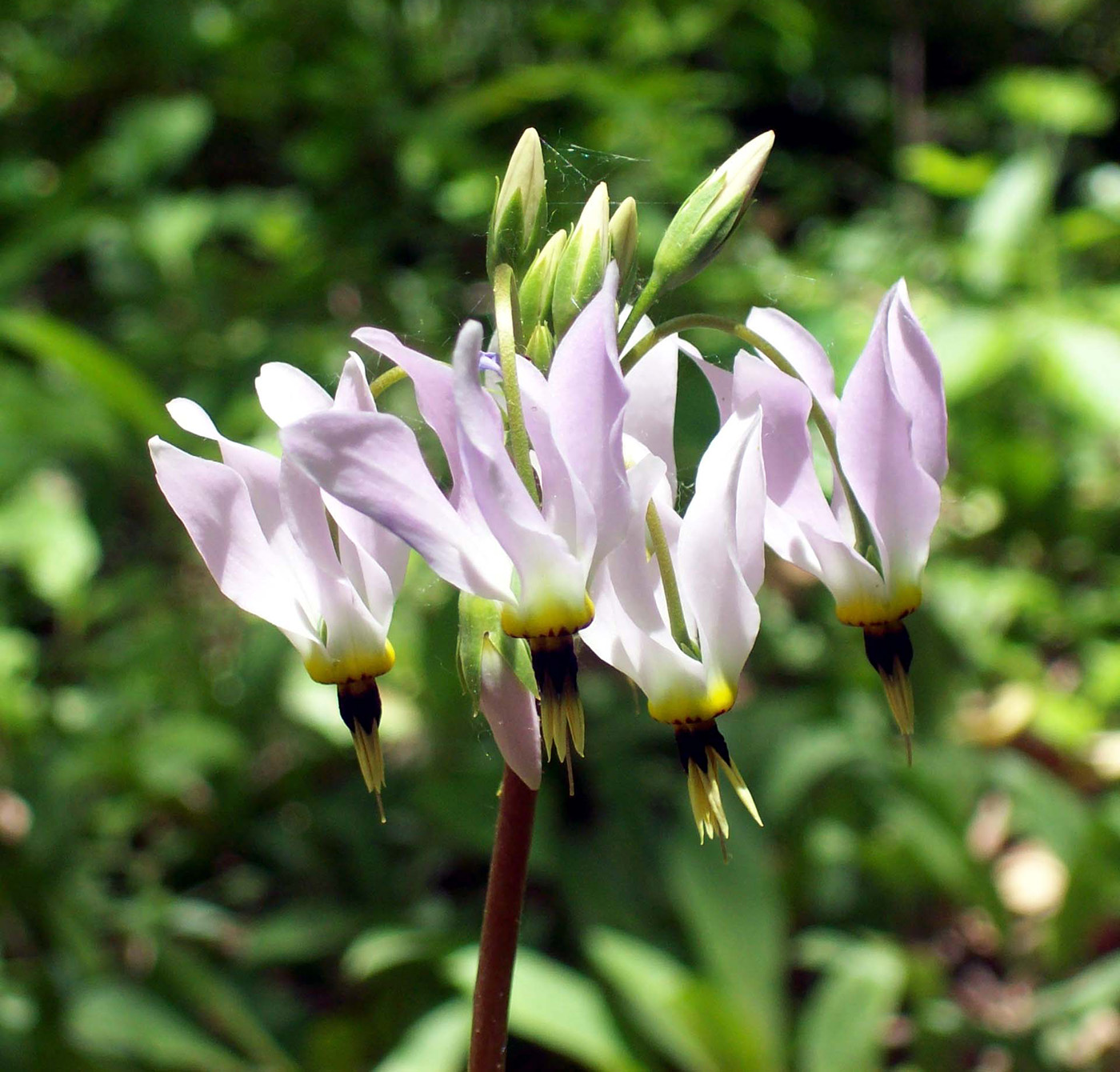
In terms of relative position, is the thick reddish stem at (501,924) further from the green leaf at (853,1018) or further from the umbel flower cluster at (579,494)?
the green leaf at (853,1018)

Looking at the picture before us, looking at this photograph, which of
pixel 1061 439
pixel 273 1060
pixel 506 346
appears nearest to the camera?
pixel 506 346

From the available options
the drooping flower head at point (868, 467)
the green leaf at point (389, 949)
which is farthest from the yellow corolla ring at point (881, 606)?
the green leaf at point (389, 949)

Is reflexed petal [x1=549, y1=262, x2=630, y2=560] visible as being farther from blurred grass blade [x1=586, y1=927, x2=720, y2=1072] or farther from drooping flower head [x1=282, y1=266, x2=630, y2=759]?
blurred grass blade [x1=586, y1=927, x2=720, y2=1072]

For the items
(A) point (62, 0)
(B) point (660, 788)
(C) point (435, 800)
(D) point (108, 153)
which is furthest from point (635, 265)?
(A) point (62, 0)

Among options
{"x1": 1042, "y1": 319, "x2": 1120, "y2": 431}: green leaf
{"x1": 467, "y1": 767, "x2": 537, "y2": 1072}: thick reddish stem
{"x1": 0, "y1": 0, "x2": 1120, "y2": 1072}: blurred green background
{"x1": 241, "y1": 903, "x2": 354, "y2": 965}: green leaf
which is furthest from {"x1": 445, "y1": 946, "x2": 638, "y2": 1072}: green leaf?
{"x1": 1042, "y1": 319, "x2": 1120, "y2": 431}: green leaf

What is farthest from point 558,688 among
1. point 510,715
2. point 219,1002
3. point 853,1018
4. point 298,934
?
point 298,934

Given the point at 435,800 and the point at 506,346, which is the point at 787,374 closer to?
the point at 506,346

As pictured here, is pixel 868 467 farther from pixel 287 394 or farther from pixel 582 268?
pixel 287 394
